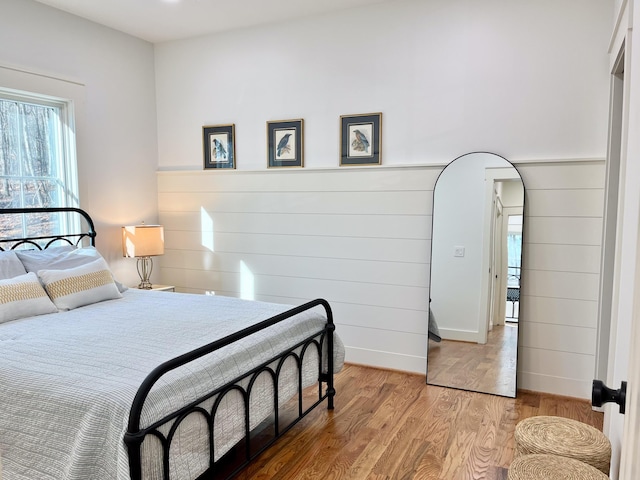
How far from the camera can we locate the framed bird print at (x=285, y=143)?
13.2ft

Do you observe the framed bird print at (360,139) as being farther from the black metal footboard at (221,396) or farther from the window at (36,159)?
the window at (36,159)

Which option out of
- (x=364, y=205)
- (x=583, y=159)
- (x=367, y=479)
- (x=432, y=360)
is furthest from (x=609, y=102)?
(x=367, y=479)

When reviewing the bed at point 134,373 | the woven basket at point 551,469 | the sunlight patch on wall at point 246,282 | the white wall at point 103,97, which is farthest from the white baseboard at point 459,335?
the white wall at point 103,97

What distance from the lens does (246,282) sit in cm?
436

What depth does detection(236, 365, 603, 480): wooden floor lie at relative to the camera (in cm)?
241

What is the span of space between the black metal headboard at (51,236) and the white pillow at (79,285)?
0.59 metres

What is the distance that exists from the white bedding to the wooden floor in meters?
0.41

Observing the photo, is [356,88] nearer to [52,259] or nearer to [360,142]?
[360,142]

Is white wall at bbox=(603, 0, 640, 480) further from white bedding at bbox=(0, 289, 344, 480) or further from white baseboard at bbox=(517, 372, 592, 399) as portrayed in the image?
white bedding at bbox=(0, 289, 344, 480)

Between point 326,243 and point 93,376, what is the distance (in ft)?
7.76

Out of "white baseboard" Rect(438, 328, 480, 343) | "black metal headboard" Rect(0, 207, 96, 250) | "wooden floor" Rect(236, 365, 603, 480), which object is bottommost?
"wooden floor" Rect(236, 365, 603, 480)

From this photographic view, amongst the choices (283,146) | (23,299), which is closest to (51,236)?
(23,299)

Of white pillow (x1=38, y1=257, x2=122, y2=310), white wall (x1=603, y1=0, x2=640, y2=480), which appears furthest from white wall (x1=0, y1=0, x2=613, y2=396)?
white pillow (x1=38, y1=257, x2=122, y2=310)

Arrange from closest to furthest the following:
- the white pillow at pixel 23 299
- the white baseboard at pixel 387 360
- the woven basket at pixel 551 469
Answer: the woven basket at pixel 551 469, the white pillow at pixel 23 299, the white baseboard at pixel 387 360
